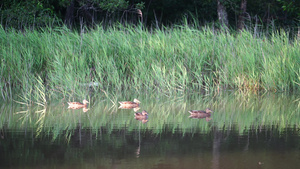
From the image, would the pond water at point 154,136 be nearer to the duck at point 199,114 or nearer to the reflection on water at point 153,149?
the reflection on water at point 153,149

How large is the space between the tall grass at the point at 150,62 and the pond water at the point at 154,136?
4.07ft

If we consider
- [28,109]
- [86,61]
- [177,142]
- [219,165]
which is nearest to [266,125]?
[177,142]

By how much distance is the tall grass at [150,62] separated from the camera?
10031 mm

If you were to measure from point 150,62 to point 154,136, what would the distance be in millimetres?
4765

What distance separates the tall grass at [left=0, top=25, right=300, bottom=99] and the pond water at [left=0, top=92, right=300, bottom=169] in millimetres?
1240

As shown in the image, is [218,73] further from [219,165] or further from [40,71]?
[219,165]

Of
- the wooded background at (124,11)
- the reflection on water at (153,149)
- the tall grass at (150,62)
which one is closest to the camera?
the reflection on water at (153,149)

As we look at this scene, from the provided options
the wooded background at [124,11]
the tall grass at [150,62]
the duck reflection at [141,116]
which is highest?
the wooded background at [124,11]

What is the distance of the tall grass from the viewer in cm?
1003

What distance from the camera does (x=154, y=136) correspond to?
588cm

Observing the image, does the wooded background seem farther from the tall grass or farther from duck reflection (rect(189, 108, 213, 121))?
duck reflection (rect(189, 108, 213, 121))

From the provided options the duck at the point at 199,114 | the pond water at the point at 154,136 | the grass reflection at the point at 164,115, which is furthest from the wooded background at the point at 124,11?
the duck at the point at 199,114

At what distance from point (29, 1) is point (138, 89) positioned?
8.69m

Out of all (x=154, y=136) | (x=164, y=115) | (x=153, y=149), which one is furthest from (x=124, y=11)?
(x=153, y=149)
